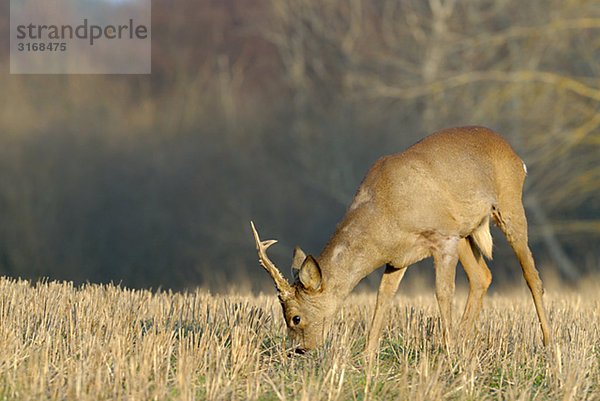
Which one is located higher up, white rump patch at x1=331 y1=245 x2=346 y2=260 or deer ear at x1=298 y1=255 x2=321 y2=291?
white rump patch at x1=331 y1=245 x2=346 y2=260

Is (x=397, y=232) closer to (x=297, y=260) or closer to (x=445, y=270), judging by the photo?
(x=445, y=270)

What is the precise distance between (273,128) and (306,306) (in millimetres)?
19369

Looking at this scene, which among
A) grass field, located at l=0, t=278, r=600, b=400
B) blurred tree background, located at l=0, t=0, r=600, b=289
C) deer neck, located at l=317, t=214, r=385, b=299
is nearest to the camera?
grass field, located at l=0, t=278, r=600, b=400

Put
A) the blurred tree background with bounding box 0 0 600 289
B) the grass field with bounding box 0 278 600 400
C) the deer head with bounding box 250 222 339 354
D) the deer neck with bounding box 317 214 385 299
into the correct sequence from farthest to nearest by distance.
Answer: the blurred tree background with bounding box 0 0 600 289 → the deer neck with bounding box 317 214 385 299 → the deer head with bounding box 250 222 339 354 → the grass field with bounding box 0 278 600 400

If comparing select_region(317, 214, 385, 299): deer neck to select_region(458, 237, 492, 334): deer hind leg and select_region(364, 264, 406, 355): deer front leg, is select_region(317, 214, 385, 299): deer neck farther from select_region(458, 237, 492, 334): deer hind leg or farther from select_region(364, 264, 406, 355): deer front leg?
select_region(458, 237, 492, 334): deer hind leg

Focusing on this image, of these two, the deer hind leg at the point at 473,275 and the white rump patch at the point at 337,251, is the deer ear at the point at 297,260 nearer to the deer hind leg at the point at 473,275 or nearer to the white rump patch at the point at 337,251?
the white rump patch at the point at 337,251

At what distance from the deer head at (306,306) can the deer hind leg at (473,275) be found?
5.48ft

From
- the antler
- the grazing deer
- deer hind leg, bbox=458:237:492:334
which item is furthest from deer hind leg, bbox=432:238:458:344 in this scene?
the antler

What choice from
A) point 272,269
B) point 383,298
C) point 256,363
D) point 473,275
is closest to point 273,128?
point 473,275

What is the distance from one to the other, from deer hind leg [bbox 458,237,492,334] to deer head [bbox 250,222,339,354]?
5.48 feet

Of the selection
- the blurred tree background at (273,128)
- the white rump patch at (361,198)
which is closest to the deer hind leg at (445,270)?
the white rump patch at (361,198)

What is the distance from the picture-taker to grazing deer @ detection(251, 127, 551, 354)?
655 cm

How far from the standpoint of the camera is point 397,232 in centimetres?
670

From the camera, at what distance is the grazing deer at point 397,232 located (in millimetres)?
6547
